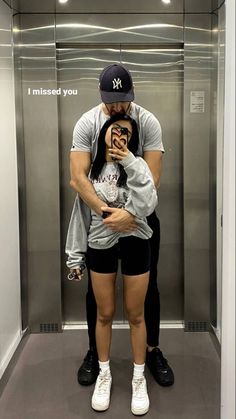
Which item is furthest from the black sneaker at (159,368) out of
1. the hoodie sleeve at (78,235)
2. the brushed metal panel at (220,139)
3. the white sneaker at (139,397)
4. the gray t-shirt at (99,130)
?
the gray t-shirt at (99,130)

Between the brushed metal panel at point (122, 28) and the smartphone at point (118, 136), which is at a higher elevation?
the brushed metal panel at point (122, 28)

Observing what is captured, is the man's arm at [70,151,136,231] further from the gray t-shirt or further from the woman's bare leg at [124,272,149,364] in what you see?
the woman's bare leg at [124,272,149,364]

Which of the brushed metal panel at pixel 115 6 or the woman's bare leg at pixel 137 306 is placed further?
the brushed metal panel at pixel 115 6

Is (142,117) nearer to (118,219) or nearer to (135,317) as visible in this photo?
(118,219)

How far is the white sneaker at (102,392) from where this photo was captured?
216cm

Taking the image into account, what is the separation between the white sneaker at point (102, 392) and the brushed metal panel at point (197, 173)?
0.97 m

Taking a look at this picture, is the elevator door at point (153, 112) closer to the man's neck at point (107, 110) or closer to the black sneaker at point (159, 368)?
the black sneaker at point (159, 368)

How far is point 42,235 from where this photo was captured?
2.99 meters

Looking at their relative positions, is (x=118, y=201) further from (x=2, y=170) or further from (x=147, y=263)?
(x=2, y=170)

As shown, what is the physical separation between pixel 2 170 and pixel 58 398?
49.8 inches

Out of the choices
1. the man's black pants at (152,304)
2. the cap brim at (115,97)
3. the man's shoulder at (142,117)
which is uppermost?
the cap brim at (115,97)

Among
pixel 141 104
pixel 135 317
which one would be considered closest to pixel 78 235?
pixel 135 317

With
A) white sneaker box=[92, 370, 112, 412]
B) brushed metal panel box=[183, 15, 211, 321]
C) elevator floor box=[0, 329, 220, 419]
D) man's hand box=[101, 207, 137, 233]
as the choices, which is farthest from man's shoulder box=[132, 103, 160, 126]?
elevator floor box=[0, 329, 220, 419]

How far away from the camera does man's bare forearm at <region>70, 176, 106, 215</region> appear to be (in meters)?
2.07
